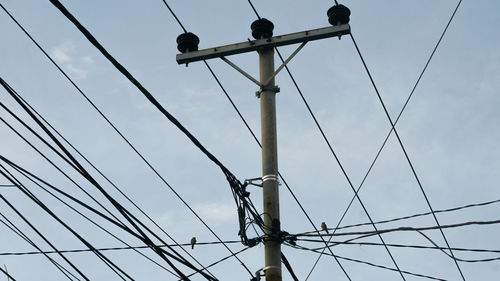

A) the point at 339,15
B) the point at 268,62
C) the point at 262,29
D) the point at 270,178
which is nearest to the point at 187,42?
the point at 262,29

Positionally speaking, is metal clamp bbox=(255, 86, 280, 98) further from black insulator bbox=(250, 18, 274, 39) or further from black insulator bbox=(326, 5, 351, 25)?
black insulator bbox=(326, 5, 351, 25)

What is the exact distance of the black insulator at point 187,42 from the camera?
1015cm

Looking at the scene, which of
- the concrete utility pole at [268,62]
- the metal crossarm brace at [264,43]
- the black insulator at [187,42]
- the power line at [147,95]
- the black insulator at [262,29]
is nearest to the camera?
the power line at [147,95]

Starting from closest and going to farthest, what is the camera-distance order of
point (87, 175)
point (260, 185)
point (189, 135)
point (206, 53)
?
1. point (87, 175)
2. point (189, 135)
3. point (260, 185)
4. point (206, 53)

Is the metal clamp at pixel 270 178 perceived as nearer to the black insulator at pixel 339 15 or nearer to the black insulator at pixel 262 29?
the black insulator at pixel 262 29

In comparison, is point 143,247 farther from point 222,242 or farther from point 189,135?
point 189,135

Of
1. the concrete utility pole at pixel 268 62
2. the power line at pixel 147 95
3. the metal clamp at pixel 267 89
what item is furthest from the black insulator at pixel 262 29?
the power line at pixel 147 95

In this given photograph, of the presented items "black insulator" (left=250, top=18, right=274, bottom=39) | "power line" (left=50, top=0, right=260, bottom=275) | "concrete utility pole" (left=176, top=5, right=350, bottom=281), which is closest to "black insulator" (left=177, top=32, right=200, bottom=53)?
"concrete utility pole" (left=176, top=5, right=350, bottom=281)

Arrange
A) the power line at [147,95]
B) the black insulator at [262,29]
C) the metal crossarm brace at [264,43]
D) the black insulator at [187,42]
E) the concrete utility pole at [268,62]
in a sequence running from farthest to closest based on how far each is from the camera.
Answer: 1. the black insulator at [187,42]
2. the black insulator at [262,29]
3. the metal crossarm brace at [264,43]
4. the concrete utility pole at [268,62]
5. the power line at [147,95]

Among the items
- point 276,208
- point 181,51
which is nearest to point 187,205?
point 276,208

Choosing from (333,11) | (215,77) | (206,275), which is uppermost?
(333,11)

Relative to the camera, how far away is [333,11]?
9.81 metres

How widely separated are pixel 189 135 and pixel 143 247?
2.67m

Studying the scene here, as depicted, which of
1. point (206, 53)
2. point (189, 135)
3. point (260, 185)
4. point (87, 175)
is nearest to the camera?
point (87, 175)
